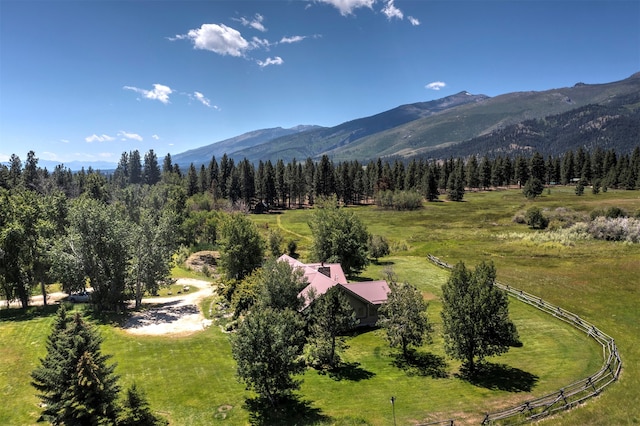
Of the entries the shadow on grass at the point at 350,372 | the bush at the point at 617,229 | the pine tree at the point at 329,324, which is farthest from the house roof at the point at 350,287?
the bush at the point at 617,229

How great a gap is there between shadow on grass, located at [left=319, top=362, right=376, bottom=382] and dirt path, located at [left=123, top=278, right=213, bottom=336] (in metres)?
15.4

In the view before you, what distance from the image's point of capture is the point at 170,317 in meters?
41.8

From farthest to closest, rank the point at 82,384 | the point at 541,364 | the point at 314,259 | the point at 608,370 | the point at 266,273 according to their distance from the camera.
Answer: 1. the point at 314,259
2. the point at 266,273
3. the point at 541,364
4. the point at 608,370
5. the point at 82,384

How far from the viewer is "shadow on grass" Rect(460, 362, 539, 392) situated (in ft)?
89.3

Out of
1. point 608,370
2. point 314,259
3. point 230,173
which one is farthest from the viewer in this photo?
point 230,173

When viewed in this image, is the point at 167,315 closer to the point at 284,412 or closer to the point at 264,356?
the point at 284,412

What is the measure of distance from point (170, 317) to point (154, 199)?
59.1m

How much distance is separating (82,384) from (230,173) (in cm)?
13358

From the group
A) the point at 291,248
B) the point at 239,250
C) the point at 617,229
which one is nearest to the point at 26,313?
the point at 239,250

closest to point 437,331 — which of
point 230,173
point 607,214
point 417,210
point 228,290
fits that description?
point 228,290

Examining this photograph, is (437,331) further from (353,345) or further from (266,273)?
(266,273)

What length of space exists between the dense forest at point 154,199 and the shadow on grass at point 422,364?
97.4 feet

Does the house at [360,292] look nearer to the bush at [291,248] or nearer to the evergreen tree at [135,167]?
the bush at [291,248]

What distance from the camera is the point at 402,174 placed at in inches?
6171
